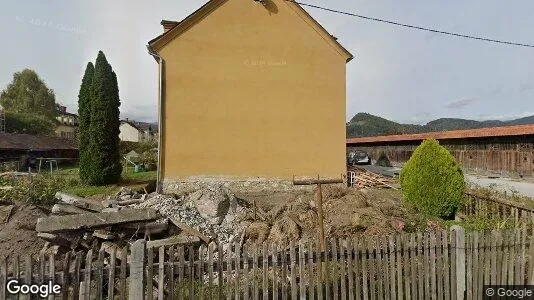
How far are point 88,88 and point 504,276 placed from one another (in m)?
18.9

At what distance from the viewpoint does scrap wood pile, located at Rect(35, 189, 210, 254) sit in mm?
6262

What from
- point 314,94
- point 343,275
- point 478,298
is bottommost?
point 478,298

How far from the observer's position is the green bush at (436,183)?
9.33 meters

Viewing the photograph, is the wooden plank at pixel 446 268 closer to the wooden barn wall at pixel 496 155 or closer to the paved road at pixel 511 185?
the paved road at pixel 511 185

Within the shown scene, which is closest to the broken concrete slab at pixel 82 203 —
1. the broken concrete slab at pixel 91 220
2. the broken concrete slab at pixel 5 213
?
the broken concrete slab at pixel 5 213

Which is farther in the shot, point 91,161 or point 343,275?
point 91,161

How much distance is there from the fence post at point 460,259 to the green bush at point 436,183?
16.8 ft

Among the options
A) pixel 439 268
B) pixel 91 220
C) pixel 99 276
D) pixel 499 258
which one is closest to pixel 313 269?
pixel 439 268

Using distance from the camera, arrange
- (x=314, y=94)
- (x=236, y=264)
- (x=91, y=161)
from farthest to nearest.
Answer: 1. (x=91, y=161)
2. (x=314, y=94)
3. (x=236, y=264)

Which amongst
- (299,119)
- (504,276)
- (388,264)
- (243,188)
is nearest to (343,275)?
(388,264)

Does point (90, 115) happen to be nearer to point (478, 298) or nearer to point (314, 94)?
point (314, 94)

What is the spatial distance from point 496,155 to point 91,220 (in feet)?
82.1

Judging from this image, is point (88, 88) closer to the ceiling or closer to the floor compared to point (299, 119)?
closer to the ceiling

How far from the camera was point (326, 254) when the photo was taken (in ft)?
13.9
